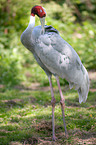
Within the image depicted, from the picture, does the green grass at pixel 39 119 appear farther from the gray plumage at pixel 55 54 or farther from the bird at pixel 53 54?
the gray plumage at pixel 55 54

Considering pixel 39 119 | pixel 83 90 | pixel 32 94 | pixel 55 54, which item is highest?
pixel 55 54

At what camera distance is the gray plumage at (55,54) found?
416 cm

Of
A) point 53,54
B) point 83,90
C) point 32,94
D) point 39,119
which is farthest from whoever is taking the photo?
point 32,94

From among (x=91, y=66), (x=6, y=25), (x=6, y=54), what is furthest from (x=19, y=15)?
(x=91, y=66)

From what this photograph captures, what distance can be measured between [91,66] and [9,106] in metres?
5.80

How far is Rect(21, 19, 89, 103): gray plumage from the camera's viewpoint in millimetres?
4162

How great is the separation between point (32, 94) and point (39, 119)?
8.35 ft

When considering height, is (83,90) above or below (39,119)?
above

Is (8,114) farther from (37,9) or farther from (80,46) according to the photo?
(80,46)

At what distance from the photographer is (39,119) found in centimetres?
505

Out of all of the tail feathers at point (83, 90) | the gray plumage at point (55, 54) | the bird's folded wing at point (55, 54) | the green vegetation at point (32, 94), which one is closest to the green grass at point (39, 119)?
the green vegetation at point (32, 94)

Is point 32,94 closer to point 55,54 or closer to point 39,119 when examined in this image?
point 39,119

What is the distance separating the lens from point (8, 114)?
547 cm

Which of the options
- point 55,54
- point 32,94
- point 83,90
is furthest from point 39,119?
point 32,94
